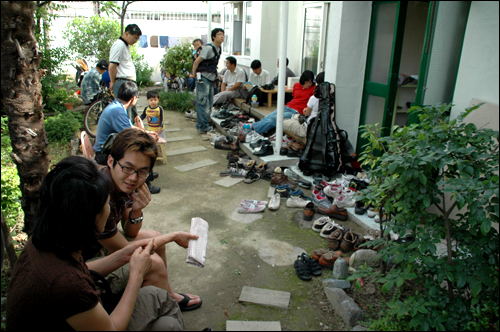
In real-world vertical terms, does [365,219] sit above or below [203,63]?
below

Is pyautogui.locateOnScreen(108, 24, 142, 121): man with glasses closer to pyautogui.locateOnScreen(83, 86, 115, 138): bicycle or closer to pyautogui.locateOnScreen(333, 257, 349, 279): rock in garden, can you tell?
pyautogui.locateOnScreen(83, 86, 115, 138): bicycle

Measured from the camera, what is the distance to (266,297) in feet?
9.45

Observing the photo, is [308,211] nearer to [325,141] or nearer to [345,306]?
[325,141]

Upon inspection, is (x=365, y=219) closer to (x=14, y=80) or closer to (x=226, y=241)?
(x=226, y=241)

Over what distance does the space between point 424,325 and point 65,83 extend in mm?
9168

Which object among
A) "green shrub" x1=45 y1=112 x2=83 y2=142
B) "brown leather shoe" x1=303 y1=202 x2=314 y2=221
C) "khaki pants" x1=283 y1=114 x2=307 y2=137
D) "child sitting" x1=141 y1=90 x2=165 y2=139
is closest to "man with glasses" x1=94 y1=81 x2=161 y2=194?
"child sitting" x1=141 y1=90 x2=165 y2=139

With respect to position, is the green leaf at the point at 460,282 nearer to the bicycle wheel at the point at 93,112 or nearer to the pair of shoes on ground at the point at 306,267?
the pair of shoes on ground at the point at 306,267

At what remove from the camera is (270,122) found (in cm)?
701

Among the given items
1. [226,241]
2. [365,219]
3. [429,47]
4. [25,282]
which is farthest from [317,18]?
[25,282]

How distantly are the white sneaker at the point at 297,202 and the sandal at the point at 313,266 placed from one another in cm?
121

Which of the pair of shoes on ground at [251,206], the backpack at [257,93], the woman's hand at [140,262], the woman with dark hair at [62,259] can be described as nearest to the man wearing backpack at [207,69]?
the backpack at [257,93]

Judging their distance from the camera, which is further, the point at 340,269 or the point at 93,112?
the point at 93,112

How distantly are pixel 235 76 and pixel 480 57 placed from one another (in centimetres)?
680

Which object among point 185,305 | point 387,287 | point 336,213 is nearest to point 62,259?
point 185,305
